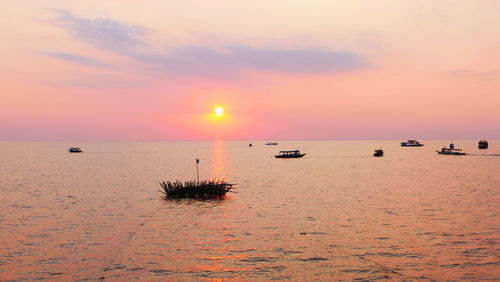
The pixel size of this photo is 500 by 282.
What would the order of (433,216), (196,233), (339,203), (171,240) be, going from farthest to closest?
(339,203) → (433,216) → (196,233) → (171,240)

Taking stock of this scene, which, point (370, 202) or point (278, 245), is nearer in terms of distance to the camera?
point (278, 245)

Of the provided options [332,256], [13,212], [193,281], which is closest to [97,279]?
[193,281]

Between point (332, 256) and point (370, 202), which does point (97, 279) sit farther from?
point (370, 202)

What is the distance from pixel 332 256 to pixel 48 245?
18.3m

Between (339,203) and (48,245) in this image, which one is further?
(339,203)

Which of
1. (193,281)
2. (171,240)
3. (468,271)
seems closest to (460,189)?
(468,271)

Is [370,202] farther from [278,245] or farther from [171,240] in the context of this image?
[171,240]

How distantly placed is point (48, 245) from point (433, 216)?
31.7 m

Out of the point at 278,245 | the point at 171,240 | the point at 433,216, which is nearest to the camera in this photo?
the point at 278,245

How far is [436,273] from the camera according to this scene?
1917cm

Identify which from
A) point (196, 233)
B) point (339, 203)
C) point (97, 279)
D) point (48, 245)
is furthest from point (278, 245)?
point (339, 203)

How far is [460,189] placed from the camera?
2238 inches

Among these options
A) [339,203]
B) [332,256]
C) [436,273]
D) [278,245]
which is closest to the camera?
[436,273]

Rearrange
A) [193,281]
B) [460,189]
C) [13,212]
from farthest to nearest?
[460,189] → [13,212] → [193,281]
